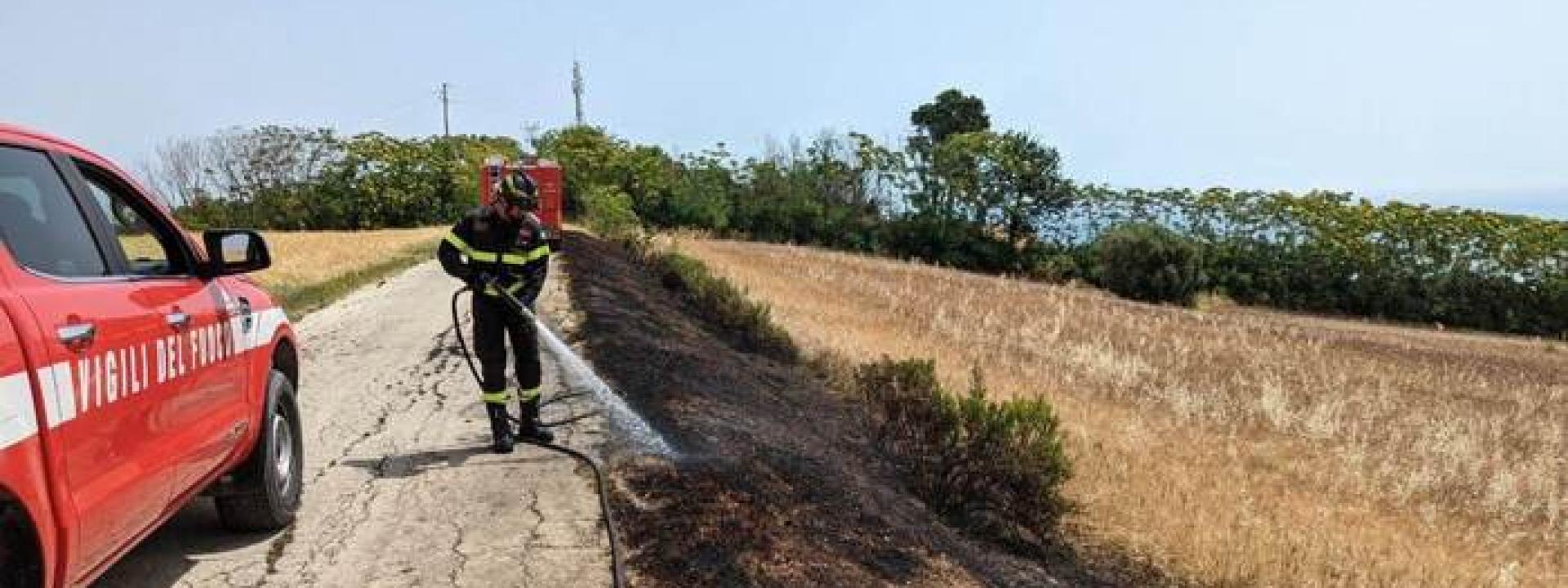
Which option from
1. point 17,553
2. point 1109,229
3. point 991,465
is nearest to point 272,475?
point 17,553

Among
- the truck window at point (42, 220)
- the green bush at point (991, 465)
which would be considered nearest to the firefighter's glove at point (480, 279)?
the truck window at point (42, 220)

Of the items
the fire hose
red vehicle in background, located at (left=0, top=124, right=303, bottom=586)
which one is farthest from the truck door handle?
the fire hose

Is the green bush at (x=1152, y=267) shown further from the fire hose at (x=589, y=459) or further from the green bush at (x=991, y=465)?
the fire hose at (x=589, y=459)

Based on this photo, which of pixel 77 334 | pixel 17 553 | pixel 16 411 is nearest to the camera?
pixel 16 411

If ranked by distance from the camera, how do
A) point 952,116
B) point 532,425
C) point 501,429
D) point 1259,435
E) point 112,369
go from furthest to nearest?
point 952,116 → point 1259,435 → point 532,425 → point 501,429 → point 112,369

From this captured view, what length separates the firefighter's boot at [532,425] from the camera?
27.5ft

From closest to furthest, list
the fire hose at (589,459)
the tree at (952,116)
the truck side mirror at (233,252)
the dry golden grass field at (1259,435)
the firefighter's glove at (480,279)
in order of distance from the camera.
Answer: the truck side mirror at (233,252) < the fire hose at (589,459) < the firefighter's glove at (480,279) < the dry golden grass field at (1259,435) < the tree at (952,116)

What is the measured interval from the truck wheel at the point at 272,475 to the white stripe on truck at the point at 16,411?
A: 8.43 feet

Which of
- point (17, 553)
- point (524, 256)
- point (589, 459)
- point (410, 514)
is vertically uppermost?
point (524, 256)

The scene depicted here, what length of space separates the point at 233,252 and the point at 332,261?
33.9 metres

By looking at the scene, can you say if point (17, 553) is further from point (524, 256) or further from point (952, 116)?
point (952, 116)

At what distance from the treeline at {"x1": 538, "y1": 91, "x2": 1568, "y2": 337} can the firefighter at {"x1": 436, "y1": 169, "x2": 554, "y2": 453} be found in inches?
2100

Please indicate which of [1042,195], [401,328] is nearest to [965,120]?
[1042,195]

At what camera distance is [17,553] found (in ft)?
11.1
